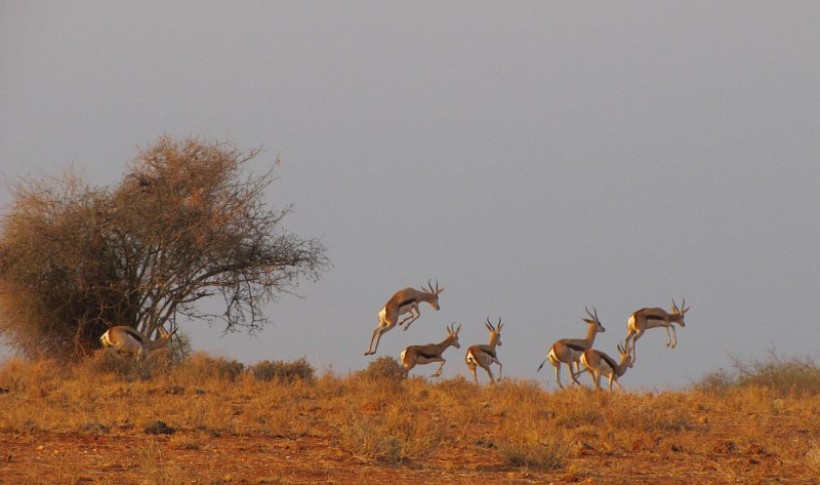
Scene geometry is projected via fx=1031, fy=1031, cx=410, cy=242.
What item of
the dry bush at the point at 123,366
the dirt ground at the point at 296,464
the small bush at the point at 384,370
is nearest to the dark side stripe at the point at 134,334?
the dry bush at the point at 123,366

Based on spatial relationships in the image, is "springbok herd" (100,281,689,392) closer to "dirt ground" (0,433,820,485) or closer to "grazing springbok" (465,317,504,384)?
"grazing springbok" (465,317,504,384)

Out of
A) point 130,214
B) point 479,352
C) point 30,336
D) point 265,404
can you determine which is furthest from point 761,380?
point 30,336

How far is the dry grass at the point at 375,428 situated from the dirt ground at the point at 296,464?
0.09 ft

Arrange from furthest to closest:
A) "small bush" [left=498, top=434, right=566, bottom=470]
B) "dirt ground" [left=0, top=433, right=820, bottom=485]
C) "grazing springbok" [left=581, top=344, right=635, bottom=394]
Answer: "grazing springbok" [left=581, top=344, right=635, bottom=394] < "small bush" [left=498, top=434, right=566, bottom=470] < "dirt ground" [left=0, top=433, right=820, bottom=485]

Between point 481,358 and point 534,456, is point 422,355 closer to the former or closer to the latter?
point 481,358

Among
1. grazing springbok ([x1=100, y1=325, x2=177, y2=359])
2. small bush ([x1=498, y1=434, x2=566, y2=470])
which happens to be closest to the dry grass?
small bush ([x1=498, y1=434, x2=566, y2=470])

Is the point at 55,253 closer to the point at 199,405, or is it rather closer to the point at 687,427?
the point at 199,405

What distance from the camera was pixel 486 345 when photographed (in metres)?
19.1

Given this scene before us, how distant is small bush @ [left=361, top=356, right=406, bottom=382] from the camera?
18.0 m

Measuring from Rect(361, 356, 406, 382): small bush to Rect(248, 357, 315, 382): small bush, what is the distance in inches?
43.0

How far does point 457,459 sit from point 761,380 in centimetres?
1064

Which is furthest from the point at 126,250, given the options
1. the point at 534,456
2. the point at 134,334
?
the point at 534,456

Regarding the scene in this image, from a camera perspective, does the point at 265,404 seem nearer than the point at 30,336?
Yes

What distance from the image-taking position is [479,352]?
60.9 ft
